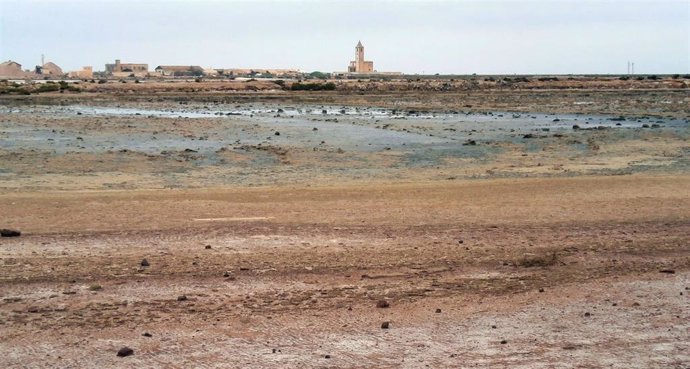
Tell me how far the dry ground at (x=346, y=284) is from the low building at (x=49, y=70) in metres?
171

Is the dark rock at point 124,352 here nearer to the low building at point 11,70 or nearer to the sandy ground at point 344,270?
the sandy ground at point 344,270

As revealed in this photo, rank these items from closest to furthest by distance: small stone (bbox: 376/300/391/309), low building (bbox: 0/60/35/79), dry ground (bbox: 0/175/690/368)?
dry ground (bbox: 0/175/690/368) < small stone (bbox: 376/300/391/309) < low building (bbox: 0/60/35/79)

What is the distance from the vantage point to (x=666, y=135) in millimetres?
28281

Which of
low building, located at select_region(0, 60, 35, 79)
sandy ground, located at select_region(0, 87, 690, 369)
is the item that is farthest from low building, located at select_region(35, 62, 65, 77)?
sandy ground, located at select_region(0, 87, 690, 369)

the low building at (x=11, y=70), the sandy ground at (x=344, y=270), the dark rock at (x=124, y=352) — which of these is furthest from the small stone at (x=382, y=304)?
the low building at (x=11, y=70)

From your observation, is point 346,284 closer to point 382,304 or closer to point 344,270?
point 344,270

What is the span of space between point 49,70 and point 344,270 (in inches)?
7196

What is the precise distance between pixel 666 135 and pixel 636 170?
1041cm

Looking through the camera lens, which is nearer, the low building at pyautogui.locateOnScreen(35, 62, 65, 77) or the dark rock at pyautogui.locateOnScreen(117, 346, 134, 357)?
the dark rock at pyautogui.locateOnScreen(117, 346, 134, 357)

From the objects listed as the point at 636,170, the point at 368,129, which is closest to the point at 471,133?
the point at 368,129

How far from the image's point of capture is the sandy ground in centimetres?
618

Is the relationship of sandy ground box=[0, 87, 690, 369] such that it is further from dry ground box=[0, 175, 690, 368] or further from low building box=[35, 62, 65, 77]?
low building box=[35, 62, 65, 77]

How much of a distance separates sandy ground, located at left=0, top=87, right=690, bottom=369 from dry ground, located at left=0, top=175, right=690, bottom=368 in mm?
25

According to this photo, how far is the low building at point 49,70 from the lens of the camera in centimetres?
17315
